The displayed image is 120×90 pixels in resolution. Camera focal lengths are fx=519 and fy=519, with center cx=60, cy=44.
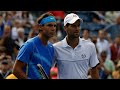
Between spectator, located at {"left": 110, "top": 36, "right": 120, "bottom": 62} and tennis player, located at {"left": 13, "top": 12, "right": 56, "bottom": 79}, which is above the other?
tennis player, located at {"left": 13, "top": 12, "right": 56, "bottom": 79}

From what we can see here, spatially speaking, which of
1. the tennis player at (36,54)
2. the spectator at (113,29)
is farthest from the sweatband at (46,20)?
the spectator at (113,29)

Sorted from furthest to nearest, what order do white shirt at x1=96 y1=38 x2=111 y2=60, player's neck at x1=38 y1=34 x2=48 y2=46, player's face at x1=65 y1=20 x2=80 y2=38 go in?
white shirt at x1=96 y1=38 x2=111 y2=60 → player's face at x1=65 y1=20 x2=80 y2=38 → player's neck at x1=38 y1=34 x2=48 y2=46

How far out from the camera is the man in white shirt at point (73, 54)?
4.84 m

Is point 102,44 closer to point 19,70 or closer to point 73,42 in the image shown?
point 73,42

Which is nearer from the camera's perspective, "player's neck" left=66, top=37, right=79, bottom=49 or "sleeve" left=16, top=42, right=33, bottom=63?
"sleeve" left=16, top=42, right=33, bottom=63

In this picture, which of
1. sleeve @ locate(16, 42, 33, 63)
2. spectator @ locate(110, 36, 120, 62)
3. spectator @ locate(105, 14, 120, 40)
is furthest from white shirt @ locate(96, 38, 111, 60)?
sleeve @ locate(16, 42, 33, 63)

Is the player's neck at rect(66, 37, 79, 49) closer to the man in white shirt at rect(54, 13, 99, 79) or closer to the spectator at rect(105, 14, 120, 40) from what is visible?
the man in white shirt at rect(54, 13, 99, 79)

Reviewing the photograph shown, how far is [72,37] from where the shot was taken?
4.89 m

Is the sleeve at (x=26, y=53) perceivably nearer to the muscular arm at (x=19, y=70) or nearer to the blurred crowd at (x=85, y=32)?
the muscular arm at (x=19, y=70)

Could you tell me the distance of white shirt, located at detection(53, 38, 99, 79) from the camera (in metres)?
4.83

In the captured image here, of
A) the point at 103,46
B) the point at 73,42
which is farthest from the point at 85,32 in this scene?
the point at 73,42
